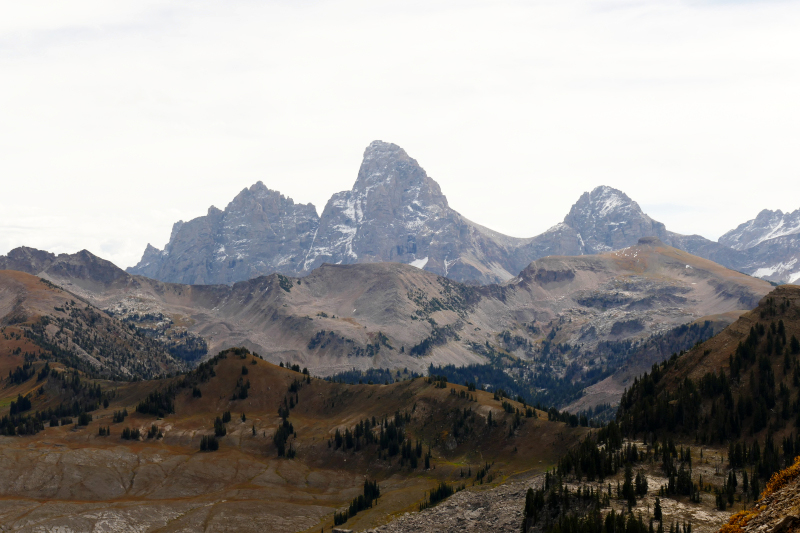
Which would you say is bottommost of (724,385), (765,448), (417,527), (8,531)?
(8,531)

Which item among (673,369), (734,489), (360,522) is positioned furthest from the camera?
(360,522)

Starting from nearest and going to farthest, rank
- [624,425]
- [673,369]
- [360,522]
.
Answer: [624,425] → [673,369] → [360,522]

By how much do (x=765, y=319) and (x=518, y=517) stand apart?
83.5m

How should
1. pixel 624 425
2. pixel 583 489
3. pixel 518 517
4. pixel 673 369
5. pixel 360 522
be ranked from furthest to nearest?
1. pixel 360 522
2. pixel 673 369
3. pixel 624 425
4. pixel 518 517
5. pixel 583 489

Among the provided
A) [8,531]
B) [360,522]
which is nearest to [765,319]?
[360,522]

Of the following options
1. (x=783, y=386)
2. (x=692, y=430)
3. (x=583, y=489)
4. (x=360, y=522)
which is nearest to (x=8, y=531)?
(x=360, y=522)

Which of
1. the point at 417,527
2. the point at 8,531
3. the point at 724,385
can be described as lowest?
the point at 8,531

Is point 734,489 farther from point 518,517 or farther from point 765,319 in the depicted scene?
point 765,319

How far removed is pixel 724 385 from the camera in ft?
484

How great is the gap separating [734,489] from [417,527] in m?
79.8

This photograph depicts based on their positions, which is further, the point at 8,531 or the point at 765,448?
the point at 8,531

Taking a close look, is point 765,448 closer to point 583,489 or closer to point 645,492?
point 645,492

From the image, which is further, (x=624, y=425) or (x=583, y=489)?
(x=624, y=425)

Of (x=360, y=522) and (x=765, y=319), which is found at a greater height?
(x=765, y=319)
